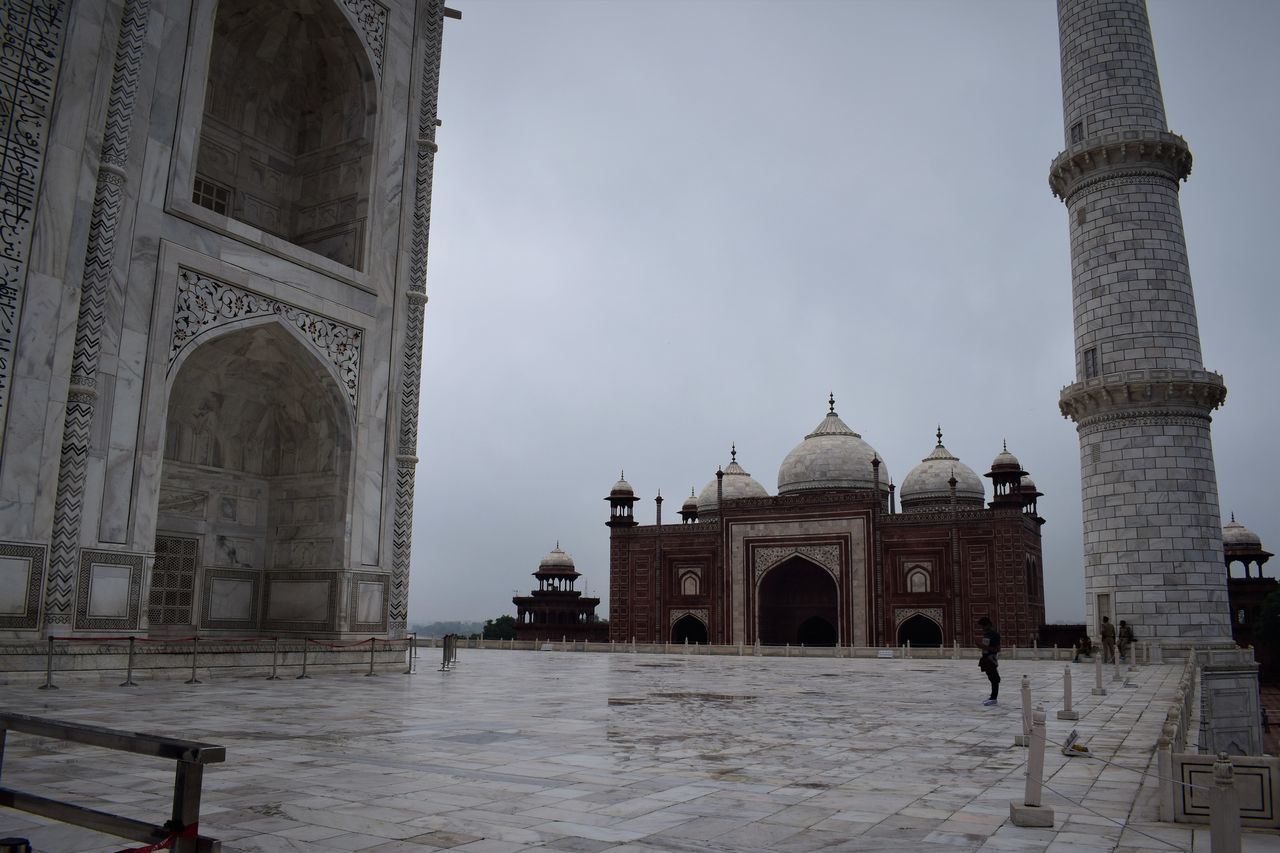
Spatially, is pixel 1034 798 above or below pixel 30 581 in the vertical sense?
below

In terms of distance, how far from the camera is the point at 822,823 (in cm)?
432

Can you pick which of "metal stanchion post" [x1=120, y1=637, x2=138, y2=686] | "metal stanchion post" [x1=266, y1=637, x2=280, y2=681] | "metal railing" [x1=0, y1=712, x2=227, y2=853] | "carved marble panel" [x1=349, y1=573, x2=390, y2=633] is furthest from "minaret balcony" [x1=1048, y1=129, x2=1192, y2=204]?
"metal railing" [x1=0, y1=712, x2=227, y2=853]

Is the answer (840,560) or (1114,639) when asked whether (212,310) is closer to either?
(1114,639)

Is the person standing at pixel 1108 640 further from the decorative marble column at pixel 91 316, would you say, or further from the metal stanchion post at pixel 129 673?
the decorative marble column at pixel 91 316

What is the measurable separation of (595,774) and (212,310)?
10.7m

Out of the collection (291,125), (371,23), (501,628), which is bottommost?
(501,628)

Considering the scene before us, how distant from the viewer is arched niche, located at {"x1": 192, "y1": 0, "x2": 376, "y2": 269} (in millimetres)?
16469

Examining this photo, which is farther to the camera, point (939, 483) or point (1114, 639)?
point (939, 483)

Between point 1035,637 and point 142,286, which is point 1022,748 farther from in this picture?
point 1035,637

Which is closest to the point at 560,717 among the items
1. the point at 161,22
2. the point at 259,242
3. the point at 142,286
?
the point at 142,286

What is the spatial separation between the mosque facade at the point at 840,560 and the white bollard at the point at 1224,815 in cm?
2995

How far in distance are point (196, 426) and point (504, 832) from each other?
13.3m

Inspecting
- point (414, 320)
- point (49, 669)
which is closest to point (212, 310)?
point (414, 320)

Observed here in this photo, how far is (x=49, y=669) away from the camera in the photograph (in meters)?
10.0
